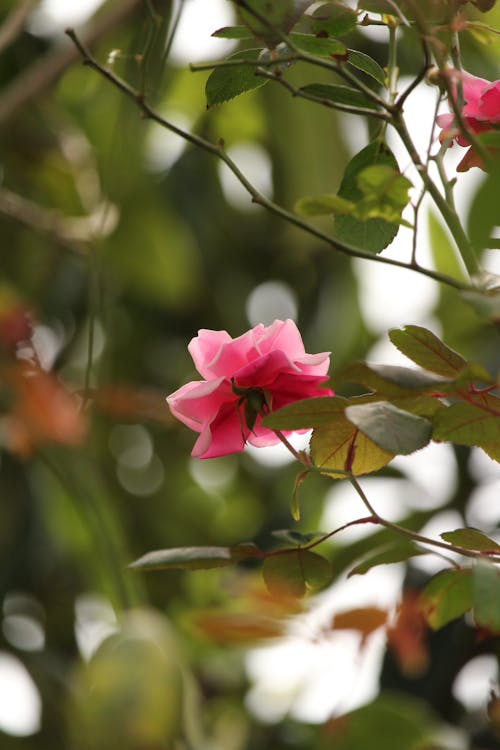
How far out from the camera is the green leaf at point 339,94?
470 mm

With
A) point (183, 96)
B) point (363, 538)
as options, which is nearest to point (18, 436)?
point (363, 538)

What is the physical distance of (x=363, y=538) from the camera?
1.27 m

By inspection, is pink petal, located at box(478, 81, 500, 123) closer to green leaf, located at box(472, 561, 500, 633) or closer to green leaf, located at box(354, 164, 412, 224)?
green leaf, located at box(354, 164, 412, 224)

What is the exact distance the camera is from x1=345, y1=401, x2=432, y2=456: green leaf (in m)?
0.38

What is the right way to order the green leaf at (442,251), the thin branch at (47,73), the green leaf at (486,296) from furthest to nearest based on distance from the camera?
the green leaf at (442,251) → the thin branch at (47,73) → the green leaf at (486,296)

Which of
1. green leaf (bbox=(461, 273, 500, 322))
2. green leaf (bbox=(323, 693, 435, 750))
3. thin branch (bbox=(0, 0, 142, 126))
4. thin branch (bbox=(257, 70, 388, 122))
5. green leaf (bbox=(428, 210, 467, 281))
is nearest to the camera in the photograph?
green leaf (bbox=(461, 273, 500, 322))

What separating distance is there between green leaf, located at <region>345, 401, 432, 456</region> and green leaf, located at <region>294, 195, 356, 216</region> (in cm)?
8

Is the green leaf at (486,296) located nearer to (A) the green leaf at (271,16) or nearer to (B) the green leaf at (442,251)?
(A) the green leaf at (271,16)

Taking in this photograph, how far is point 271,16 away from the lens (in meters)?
0.44

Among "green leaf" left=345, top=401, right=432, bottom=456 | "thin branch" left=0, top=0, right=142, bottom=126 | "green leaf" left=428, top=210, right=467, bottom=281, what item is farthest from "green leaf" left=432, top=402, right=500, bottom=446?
"green leaf" left=428, top=210, right=467, bottom=281

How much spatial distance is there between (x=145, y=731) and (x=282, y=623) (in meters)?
0.07

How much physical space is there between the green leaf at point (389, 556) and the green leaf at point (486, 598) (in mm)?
60

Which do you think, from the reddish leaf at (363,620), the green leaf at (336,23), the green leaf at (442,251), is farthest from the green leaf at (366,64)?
the green leaf at (442,251)

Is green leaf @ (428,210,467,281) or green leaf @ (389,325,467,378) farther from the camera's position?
green leaf @ (428,210,467,281)
